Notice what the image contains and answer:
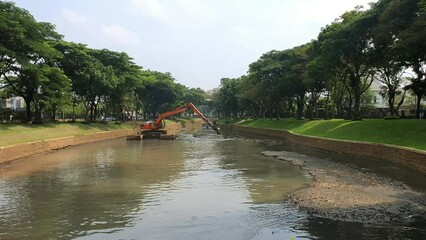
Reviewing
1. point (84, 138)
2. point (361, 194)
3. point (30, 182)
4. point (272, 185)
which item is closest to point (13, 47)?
point (84, 138)

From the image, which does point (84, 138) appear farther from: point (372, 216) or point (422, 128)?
point (372, 216)

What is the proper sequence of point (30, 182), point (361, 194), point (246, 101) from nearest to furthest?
point (361, 194) → point (30, 182) → point (246, 101)

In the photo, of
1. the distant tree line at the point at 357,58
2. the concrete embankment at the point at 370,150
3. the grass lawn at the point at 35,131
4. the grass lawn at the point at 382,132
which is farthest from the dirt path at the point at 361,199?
the grass lawn at the point at 35,131

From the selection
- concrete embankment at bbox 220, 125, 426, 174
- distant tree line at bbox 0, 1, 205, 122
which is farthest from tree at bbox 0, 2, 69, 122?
concrete embankment at bbox 220, 125, 426, 174

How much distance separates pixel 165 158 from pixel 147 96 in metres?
76.6

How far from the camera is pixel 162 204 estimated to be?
16.5 meters

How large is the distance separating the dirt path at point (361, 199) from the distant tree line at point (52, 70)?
105 ft

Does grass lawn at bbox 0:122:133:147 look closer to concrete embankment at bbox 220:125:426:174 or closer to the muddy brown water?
the muddy brown water

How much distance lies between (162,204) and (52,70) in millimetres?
37801

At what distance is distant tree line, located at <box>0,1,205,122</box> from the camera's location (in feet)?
137

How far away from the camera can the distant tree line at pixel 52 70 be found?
4191 centimetres

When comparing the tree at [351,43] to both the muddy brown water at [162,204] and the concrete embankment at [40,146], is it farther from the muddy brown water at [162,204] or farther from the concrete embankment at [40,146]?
the concrete embankment at [40,146]

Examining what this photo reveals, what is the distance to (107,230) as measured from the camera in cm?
1290

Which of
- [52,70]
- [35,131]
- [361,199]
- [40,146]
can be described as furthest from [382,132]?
[52,70]
